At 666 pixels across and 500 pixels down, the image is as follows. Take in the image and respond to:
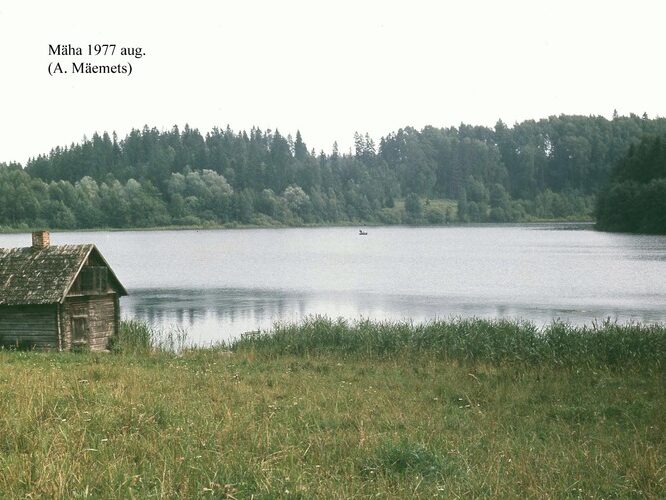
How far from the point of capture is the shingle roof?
32.0 m

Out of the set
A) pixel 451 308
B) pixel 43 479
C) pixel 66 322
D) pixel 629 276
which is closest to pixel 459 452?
pixel 43 479

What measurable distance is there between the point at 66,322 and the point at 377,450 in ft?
85.7

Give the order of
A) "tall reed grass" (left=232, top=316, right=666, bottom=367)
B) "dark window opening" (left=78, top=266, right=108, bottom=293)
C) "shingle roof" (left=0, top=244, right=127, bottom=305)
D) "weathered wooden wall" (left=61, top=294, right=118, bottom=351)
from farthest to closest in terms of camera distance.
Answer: "dark window opening" (left=78, top=266, right=108, bottom=293) < "weathered wooden wall" (left=61, top=294, right=118, bottom=351) < "shingle roof" (left=0, top=244, right=127, bottom=305) < "tall reed grass" (left=232, top=316, right=666, bottom=367)

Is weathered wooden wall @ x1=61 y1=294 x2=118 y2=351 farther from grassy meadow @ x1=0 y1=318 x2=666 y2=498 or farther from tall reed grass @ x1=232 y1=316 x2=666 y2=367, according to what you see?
grassy meadow @ x1=0 y1=318 x2=666 y2=498

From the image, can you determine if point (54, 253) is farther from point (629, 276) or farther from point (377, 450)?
point (629, 276)

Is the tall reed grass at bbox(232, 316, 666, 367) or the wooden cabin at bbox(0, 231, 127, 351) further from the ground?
the wooden cabin at bbox(0, 231, 127, 351)

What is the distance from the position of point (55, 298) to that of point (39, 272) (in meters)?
2.14

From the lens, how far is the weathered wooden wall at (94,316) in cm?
3272

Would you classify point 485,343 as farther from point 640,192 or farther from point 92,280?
point 640,192

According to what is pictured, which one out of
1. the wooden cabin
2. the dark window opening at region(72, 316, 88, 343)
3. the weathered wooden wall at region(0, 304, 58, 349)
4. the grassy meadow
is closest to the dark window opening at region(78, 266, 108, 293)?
the wooden cabin

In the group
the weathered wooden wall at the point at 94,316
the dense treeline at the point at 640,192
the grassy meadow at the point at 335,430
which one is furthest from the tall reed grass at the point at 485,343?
the dense treeline at the point at 640,192

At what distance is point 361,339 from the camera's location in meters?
30.1

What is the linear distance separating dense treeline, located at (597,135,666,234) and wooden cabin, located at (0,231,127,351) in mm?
103025

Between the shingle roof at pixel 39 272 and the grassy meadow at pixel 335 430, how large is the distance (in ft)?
25.7
